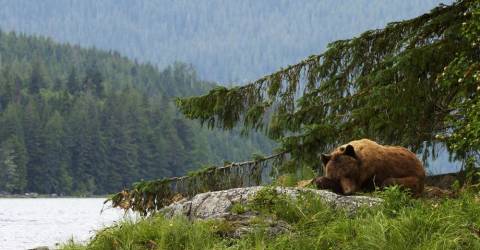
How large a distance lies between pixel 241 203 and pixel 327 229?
1470mm

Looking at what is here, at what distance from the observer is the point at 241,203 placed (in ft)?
36.6

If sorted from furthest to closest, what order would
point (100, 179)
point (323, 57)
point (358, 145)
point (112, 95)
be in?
point (112, 95), point (100, 179), point (323, 57), point (358, 145)

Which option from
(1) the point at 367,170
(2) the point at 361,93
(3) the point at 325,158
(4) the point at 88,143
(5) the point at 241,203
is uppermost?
(4) the point at 88,143

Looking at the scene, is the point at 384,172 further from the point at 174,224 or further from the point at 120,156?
the point at 120,156

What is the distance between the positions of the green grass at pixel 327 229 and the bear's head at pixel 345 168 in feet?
2.28

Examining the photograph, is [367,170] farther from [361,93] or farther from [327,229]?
[361,93]

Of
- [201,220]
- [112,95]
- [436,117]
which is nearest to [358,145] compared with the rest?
[201,220]

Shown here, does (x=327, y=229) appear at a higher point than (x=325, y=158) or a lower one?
lower

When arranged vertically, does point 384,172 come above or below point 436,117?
below

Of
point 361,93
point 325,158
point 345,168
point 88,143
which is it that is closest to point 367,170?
point 345,168

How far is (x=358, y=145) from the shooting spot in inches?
482

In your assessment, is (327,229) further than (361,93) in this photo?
No

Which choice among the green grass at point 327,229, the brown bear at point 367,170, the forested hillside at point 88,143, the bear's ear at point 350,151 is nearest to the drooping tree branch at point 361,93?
the brown bear at point 367,170

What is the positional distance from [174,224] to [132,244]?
51 centimetres
